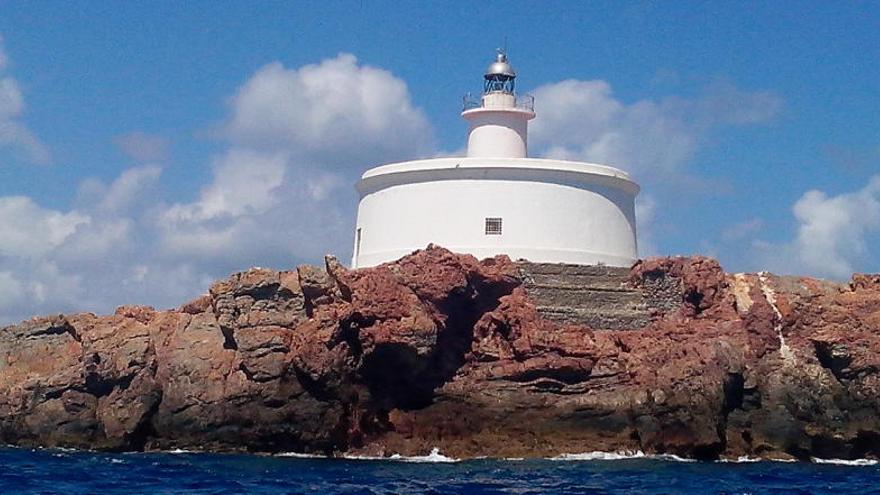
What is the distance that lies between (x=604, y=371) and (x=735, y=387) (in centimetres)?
274

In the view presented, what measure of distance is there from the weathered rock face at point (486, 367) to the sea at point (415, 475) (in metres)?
0.70

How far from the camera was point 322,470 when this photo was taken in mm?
22938

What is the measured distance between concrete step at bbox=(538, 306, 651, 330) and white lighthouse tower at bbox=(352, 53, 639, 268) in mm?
1840

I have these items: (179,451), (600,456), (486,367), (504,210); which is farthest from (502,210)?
(179,451)

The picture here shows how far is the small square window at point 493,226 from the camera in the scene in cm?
2934

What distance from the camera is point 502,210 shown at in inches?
1159

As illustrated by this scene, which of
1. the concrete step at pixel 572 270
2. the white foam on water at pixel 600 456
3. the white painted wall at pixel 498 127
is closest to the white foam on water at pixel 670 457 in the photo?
the white foam on water at pixel 600 456

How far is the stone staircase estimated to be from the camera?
27.6 m

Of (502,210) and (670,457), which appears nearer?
(670,457)

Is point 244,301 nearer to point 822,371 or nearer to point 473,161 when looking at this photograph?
point 473,161

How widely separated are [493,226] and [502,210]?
42 cm

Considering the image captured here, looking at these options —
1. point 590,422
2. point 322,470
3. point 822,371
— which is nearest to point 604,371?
point 590,422

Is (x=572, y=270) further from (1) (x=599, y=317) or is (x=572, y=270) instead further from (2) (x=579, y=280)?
(1) (x=599, y=317)

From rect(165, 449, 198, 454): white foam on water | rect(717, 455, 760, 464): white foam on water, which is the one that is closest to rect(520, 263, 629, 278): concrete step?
rect(717, 455, 760, 464): white foam on water
